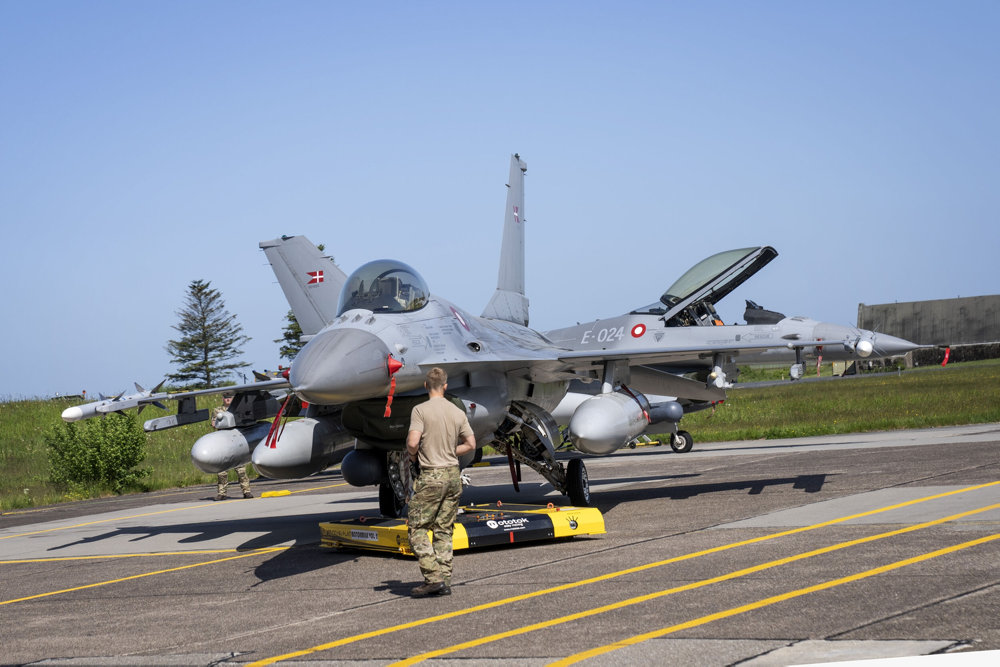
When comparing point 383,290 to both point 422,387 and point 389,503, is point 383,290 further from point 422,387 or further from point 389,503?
point 389,503

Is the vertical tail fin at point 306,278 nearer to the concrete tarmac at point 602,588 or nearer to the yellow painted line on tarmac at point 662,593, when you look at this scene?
the concrete tarmac at point 602,588

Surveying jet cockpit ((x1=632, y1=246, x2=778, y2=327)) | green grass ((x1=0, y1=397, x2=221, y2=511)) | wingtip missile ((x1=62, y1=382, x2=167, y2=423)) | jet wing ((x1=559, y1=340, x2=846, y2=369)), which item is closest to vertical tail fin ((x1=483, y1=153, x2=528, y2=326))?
jet wing ((x1=559, y1=340, x2=846, y2=369))

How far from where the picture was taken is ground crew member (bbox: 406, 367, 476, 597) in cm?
806

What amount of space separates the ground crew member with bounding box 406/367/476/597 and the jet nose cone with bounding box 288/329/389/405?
136 cm

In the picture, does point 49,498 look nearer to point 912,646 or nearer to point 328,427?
point 328,427

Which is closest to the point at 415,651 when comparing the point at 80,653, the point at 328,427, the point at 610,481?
the point at 80,653

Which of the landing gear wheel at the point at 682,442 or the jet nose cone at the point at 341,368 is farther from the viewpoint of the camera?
the landing gear wheel at the point at 682,442

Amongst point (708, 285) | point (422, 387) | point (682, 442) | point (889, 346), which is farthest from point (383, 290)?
point (682, 442)

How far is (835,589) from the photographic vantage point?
7.02 meters

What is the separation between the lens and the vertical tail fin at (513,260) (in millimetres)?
17500

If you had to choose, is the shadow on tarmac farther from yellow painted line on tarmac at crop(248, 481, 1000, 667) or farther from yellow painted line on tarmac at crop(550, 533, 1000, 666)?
yellow painted line on tarmac at crop(550, 533, 1000, 666)

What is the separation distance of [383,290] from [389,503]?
13.6 feet

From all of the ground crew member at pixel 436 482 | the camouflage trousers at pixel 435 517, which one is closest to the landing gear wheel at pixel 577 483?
the ground crew member at pixel 436 482

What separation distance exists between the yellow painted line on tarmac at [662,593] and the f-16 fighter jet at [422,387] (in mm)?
2736
